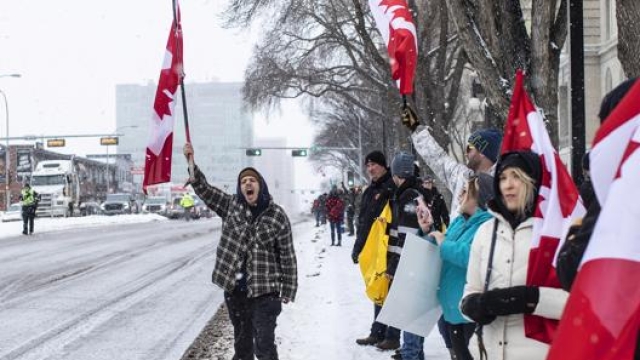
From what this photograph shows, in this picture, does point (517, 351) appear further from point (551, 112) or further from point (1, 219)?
point (1, 219)

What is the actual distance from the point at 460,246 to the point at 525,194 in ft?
2.92

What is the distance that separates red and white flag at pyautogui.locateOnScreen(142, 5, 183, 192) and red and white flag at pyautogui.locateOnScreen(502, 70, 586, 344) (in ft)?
11.3

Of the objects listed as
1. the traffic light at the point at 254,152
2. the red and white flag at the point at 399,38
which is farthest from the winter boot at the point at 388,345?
the traffic light at the point at 254,152

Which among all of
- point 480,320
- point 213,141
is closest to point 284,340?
point 480,320

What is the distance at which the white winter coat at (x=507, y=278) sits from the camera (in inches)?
136

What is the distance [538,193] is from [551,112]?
546cm

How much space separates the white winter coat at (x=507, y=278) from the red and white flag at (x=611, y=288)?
4.46 ft

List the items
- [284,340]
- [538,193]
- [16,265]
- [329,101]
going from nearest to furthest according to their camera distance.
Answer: [538,193] < [284,340] < [16,265] < [329,101]

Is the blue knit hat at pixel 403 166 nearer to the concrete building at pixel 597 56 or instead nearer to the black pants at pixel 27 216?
the black pants at pixel 27 216

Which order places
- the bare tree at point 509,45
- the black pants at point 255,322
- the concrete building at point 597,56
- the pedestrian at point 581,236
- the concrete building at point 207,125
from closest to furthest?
1. the pedestrian at point 581,236
2. the black pants at point 255,322
3. the bare tree at point 509,45
4. the concrete building at point 597,56
5. the concrete building at point 207,125

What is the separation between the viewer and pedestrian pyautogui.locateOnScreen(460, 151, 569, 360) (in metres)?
3.42

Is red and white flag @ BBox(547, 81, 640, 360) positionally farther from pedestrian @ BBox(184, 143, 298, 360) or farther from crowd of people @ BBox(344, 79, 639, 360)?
pedestrian @ BBox(184, 143, 298, 360)

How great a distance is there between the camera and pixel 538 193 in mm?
3484

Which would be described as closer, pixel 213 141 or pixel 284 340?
pixel 284 340
